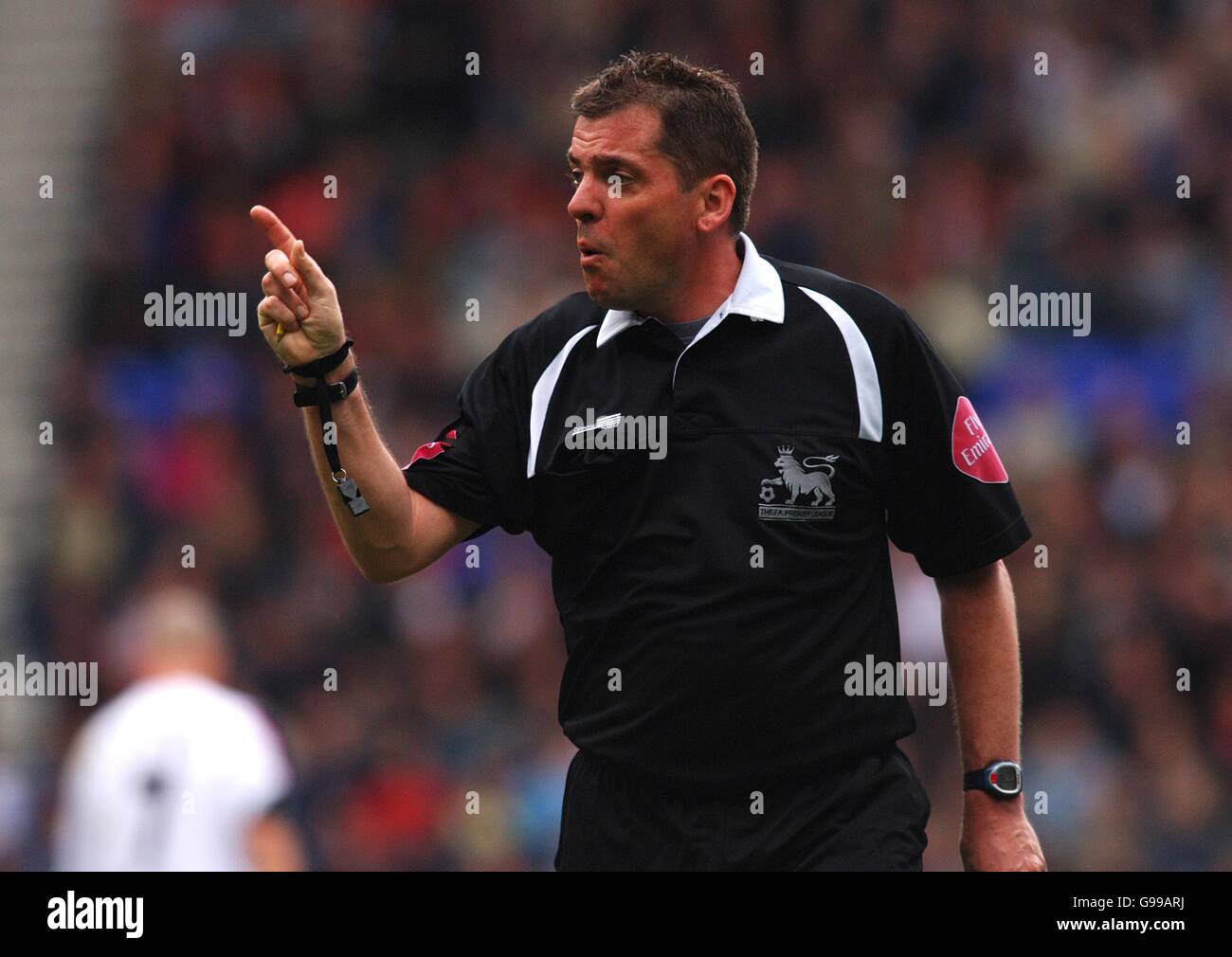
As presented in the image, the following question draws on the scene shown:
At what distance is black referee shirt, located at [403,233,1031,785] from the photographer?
3523 millimetres

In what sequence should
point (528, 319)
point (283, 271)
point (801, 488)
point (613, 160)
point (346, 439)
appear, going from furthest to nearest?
point (528, 319)
point (613, 160)
point (801, 488)
point (346, 439)
point (283, 271)

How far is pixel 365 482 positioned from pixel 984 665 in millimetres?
1243

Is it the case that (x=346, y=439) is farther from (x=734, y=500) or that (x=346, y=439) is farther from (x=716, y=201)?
(x=716, y=201)

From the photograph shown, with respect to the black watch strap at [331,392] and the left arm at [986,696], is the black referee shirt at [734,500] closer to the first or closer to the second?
the left arm at [986,696]

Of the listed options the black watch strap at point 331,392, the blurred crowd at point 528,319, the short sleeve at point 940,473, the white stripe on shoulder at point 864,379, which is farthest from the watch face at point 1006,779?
the blurred crowd at point 528,319

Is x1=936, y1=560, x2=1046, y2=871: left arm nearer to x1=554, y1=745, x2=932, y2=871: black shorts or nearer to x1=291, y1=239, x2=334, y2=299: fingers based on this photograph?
x1=554, y1=745, x2=932, y2=871: black shorts

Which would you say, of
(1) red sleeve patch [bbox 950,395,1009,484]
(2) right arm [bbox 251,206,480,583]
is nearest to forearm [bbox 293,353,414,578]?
(2) right arm [bbox 251,206,480,583]

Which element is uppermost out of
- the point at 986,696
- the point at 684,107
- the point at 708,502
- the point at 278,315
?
the point at 684,107

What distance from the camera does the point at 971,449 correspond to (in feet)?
12.3

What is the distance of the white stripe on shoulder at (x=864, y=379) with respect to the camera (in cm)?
366

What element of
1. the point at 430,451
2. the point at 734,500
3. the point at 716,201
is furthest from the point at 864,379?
the point at 430,451

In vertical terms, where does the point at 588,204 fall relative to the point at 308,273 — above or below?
above
